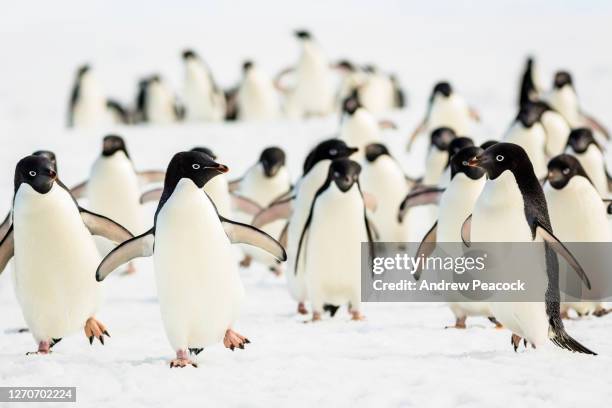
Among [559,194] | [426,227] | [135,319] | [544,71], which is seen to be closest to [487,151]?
[559,194]

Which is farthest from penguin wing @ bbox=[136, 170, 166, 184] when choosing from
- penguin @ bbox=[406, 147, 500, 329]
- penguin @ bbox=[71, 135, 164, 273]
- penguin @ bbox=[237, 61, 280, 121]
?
penguin @ bbox=[237, 61, 280, 121]

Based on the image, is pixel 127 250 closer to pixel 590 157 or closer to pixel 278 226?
pixel 278 226

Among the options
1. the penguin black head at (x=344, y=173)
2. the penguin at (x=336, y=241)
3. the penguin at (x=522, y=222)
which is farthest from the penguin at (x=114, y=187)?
the penguin at (x=522, y=222)

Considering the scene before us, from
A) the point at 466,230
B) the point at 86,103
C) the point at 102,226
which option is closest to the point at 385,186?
the point at 466,230

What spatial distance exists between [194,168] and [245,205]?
8.73 feet

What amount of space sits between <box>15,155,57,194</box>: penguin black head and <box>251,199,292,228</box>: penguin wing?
208cm

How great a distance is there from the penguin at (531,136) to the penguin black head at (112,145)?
3186 mm

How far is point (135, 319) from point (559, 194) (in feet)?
7.85

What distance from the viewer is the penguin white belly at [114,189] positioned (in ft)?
23.2

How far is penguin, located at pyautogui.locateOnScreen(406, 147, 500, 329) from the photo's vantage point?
511 centimetres

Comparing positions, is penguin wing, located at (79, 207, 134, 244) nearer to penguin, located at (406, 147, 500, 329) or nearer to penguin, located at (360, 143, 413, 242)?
penguin, located at (406, 147, 500, 329)

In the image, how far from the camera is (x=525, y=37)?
31.3 m

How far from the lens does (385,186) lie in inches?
300

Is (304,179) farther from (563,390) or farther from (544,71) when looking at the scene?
(544,71)
